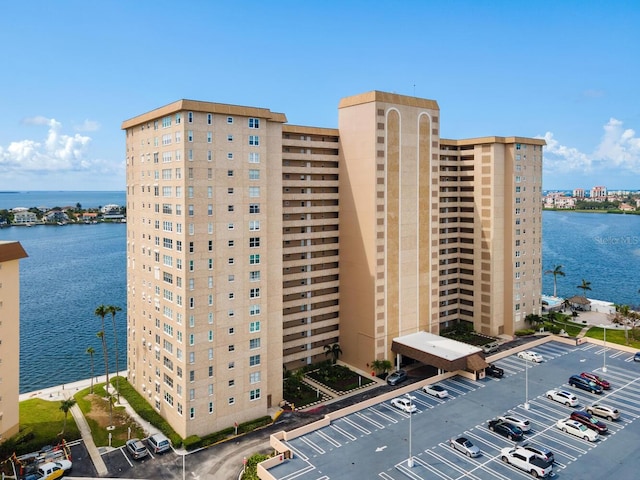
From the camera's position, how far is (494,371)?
58312 mm

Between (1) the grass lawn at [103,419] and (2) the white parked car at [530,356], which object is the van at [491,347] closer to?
(2) the white parked car at [530,356]

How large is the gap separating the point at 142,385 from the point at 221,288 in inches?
763

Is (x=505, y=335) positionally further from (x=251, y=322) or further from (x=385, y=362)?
(x=251, y=322)

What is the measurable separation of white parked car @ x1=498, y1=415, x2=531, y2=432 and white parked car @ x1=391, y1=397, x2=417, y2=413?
8.61 meters

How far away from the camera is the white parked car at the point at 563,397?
50250 mm

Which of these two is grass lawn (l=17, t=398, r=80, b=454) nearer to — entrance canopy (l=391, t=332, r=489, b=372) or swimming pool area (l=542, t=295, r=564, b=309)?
entrance canopy (l=391, t=332, r=489, b=372)

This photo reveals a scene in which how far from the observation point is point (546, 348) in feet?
223

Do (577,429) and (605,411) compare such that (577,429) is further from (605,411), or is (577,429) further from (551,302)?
(551,302)

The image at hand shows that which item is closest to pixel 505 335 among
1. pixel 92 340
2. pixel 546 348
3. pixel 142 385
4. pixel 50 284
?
pixel 546 348

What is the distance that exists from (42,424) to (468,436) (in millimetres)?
44389

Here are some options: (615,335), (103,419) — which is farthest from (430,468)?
(615,335)

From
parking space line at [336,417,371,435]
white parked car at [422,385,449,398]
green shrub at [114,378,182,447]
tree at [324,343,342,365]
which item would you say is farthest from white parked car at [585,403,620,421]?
green shrub at [114,378,182,447]

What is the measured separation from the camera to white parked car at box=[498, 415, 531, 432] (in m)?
45.0

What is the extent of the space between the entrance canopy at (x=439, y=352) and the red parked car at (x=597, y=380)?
37.2ft
